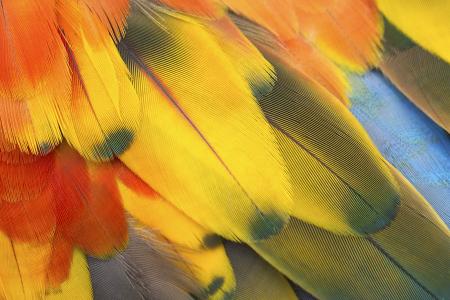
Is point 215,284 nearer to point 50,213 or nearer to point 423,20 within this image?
point 50,213

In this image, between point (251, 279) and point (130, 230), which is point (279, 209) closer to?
point (251, 279)

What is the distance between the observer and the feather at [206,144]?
957 mm

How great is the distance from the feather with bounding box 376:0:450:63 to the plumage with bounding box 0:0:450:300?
215 millimetres

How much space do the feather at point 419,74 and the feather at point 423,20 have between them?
15 millimetres

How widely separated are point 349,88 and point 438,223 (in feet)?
0.87

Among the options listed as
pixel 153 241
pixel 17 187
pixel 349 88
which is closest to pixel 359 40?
pixel 349 88

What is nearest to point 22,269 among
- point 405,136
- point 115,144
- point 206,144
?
point 115,144

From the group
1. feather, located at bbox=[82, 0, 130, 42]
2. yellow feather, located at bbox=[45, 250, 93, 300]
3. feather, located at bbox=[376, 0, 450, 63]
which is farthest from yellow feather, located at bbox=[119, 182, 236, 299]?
feather, located at bbox=[376, 0, 450, 63]

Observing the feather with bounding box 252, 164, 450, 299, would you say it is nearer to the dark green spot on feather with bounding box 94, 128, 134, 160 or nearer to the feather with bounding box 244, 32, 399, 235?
the feather with bounding box 244, 32, 399, 235

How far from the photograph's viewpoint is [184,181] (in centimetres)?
96

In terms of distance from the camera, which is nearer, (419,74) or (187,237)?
(187,237)

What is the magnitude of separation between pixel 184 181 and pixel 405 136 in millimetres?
387

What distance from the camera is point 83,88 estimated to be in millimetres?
988

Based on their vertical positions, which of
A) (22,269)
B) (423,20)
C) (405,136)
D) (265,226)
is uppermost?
(423,20)
